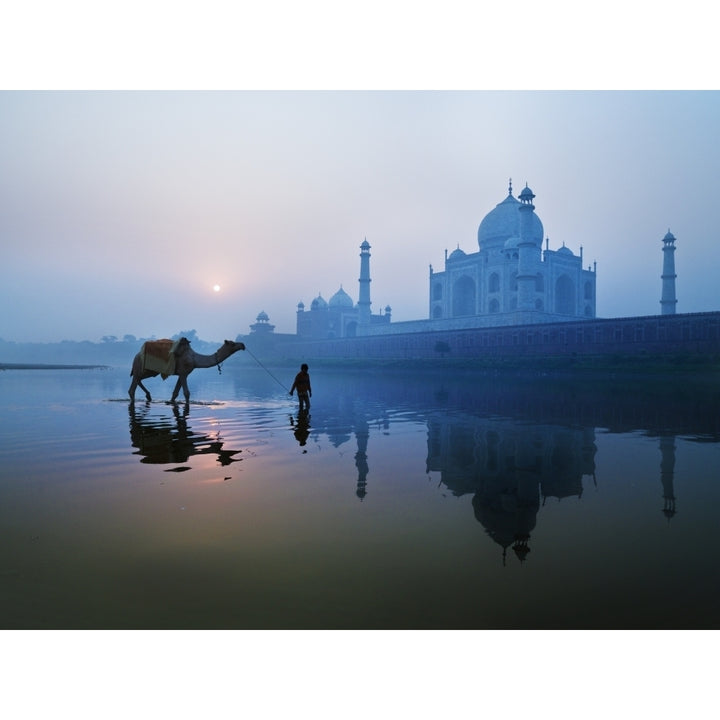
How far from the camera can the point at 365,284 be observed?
63.4m

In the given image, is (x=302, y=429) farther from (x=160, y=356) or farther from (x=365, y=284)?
(x=365, y=284)

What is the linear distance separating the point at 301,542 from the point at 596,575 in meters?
1.79

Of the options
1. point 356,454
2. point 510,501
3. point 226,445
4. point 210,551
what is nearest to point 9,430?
point 226,445

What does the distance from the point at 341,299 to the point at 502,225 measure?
26.8 metres

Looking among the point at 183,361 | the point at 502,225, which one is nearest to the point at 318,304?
the point at 502,225

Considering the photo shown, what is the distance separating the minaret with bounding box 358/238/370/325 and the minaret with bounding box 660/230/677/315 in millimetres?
28424

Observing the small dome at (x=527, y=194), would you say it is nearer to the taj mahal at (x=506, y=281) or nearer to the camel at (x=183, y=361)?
the taj mahal at (x=506, y=281)

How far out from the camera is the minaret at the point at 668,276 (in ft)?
159

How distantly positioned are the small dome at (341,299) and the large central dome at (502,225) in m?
23.2

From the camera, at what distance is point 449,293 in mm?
61156

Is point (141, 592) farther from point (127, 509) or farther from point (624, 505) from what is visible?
point (624, 505)

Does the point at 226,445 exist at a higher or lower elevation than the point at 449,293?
lower

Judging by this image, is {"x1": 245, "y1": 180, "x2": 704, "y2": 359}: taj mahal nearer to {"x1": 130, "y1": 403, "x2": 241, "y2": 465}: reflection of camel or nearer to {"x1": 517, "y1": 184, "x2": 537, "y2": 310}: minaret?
{"x1": 517, "y1": 184, "x2": 537, "y2": 310}: minaret

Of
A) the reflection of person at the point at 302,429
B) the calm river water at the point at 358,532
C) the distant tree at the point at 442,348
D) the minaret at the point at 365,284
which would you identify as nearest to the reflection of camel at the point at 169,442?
the calm river water at the point at 358,532
